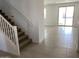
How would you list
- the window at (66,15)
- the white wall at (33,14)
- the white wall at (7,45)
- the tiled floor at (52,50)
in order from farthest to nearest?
the window at (66,15) < the white wall at (33,14) < the white wall at (7,45) < the tiled floor at (52,50)

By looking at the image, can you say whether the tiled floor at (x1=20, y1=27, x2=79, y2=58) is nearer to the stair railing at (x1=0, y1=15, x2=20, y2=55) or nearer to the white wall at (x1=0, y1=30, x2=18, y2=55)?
the white wall at (x1=0, y1=30, x2=18, y2=55)

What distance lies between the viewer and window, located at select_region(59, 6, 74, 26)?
12.8 meters

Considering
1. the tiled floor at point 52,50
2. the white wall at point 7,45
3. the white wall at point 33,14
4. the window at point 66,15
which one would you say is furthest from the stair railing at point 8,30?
the window at point 66,15

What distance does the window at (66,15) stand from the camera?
41.8 ft

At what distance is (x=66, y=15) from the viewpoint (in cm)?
1310

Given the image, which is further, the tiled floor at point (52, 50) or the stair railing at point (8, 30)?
the stair railing at point (8, 30)

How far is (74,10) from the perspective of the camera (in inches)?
488

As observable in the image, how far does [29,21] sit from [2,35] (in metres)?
1.79

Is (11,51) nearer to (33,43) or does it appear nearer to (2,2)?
(33,43)

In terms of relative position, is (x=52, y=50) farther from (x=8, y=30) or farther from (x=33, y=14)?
(x=33, y=14)

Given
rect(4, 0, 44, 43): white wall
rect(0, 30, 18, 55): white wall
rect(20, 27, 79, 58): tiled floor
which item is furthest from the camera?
rect(4, 0, 44, 43): white wall

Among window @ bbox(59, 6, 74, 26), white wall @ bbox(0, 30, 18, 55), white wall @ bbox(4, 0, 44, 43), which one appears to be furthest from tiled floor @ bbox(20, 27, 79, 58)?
window @ bbox(59, 6, 74, 26)

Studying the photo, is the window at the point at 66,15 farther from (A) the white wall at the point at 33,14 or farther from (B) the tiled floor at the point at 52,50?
(A) the white wall at the point at 33,14

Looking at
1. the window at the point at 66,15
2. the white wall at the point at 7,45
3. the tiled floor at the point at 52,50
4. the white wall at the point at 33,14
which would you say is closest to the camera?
the tiled floor at the point at 52,50
